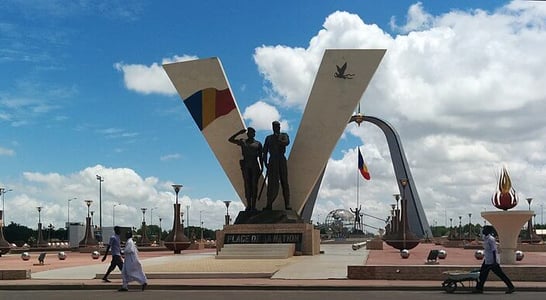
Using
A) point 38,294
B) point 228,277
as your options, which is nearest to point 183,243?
point 228,277

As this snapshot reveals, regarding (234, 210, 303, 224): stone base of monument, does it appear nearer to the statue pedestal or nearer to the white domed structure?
the statue pedestal

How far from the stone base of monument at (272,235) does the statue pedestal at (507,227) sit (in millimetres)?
10671

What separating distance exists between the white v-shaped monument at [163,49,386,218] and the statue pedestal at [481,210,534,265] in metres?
13.4

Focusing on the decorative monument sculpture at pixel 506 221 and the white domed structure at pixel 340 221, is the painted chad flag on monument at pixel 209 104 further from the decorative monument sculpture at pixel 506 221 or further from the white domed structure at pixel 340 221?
the white domed structure at pixel 340 221

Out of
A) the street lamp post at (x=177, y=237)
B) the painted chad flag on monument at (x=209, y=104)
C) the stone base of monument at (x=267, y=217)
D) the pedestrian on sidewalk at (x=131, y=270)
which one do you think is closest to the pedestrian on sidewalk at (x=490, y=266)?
the pedestrian on sidewalk at (x=131, y=270)

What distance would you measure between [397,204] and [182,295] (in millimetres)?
32955

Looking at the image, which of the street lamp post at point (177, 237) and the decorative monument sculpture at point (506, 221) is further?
the street lamp post at point (177, 237)

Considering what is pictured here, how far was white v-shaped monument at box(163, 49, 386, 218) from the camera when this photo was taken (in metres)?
32.9

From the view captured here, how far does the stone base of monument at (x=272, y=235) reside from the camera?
2991cm

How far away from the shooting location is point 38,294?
52.3 feet

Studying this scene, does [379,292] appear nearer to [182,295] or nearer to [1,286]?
[182,295]

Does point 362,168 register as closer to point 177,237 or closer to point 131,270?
point 177,237

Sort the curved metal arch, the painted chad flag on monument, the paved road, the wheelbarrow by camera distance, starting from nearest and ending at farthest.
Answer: the paved road < the wheelbarrow < the painted chad flag on monument < the curved metal arch

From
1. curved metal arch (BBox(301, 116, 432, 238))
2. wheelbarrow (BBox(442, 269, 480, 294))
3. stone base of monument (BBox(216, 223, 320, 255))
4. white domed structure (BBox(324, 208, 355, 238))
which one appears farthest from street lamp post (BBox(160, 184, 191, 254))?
white domed structure (BBox(324, 208, 355, 238))
